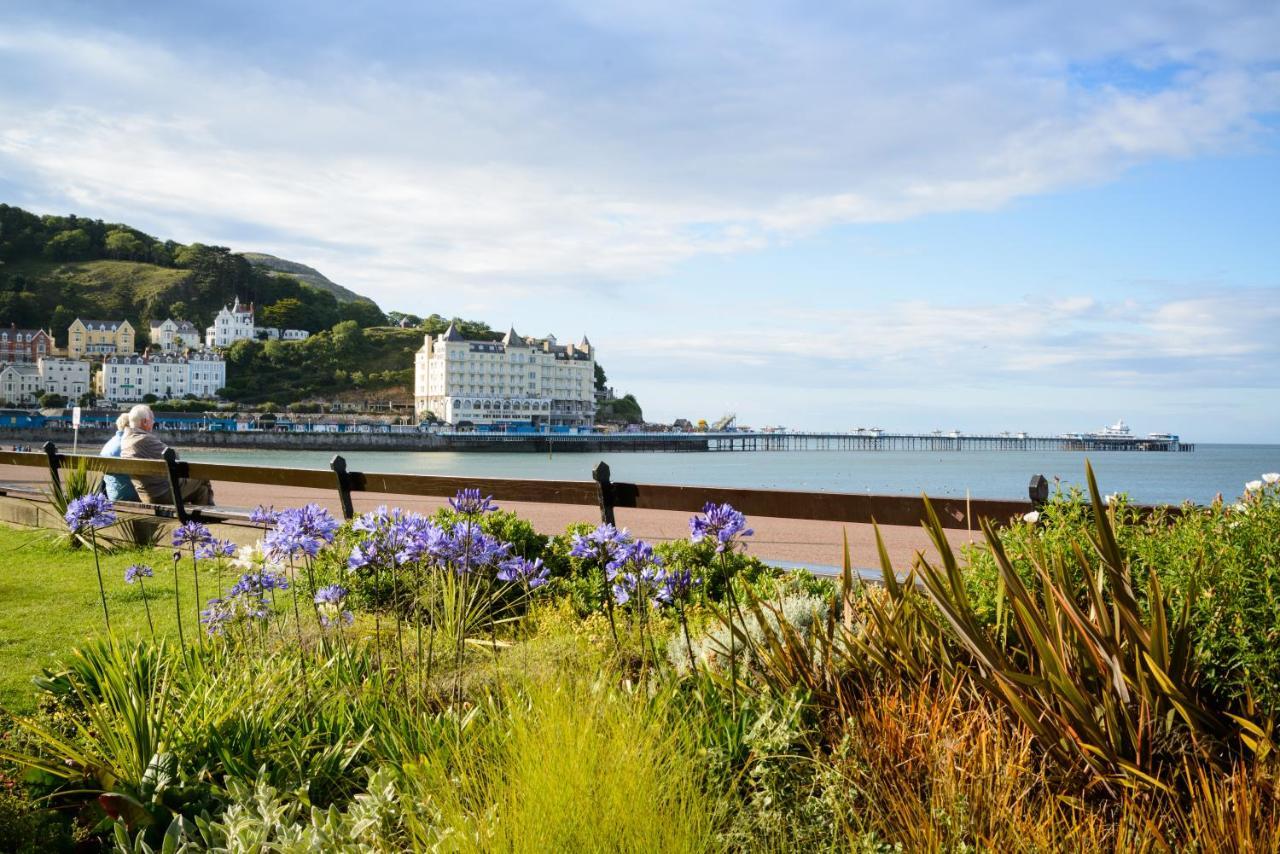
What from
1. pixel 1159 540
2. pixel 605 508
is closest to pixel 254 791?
pixel 1159 540

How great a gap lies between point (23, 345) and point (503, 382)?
3478 inches

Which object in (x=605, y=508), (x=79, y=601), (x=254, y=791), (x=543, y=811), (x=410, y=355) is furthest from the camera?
(x=410, y=355)

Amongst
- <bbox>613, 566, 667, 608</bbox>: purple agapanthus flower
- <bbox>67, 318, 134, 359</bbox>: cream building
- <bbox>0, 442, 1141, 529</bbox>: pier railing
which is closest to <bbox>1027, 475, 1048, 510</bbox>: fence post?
<bbox>0, 442, 1141, 529</bbox>: pier railing

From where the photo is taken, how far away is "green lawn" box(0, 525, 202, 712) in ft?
17.7

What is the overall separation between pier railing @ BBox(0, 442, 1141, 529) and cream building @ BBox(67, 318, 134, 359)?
628ft

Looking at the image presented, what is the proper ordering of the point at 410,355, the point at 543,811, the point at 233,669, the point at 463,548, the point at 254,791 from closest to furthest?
the point at 543,811 < the point at 254,791 < the point at 463,548 < the point at 233,669 < the point at 410,355

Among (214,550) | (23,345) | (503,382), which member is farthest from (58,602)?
(23,345)

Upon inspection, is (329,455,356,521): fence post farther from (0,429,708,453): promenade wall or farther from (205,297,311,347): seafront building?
(205,297,311,347): seafront building

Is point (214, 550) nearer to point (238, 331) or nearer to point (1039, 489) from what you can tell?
point (1039, 489)

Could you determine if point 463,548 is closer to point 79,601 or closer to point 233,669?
point 233,669

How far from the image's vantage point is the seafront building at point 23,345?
552 feet

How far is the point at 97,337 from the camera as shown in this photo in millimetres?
177625

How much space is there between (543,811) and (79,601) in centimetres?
663

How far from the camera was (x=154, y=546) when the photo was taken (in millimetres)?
9867
